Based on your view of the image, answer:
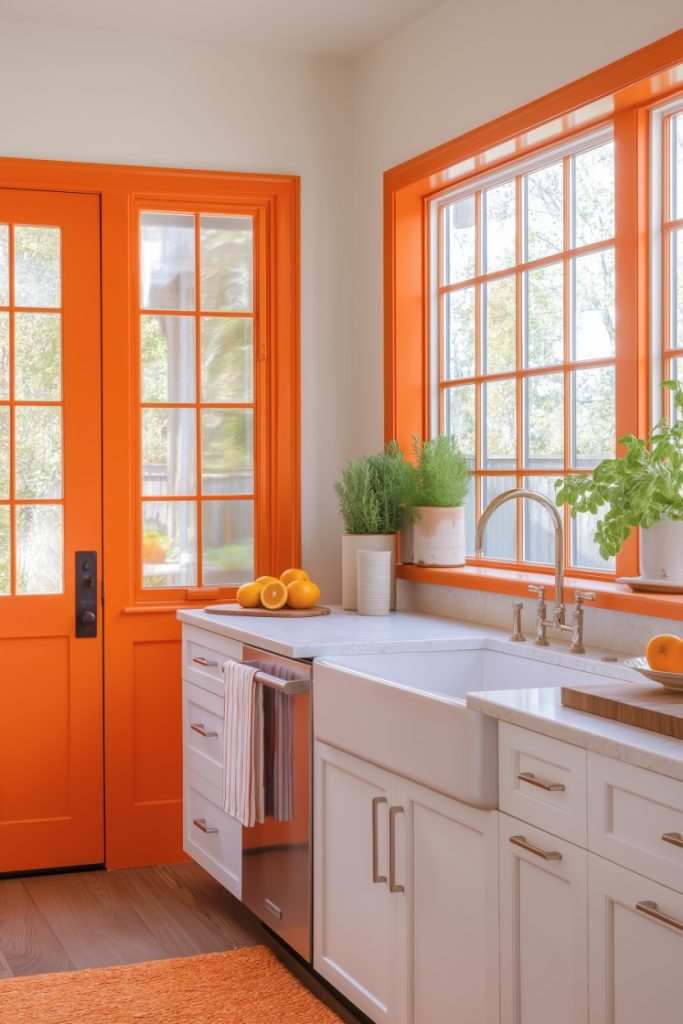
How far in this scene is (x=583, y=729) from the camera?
190 centimetres

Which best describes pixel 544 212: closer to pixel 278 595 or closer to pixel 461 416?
pixel 461 416

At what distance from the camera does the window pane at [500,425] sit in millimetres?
3662

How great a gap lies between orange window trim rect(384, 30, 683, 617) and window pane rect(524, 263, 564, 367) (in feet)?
1.21

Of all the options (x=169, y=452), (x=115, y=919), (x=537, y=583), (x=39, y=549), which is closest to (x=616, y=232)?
(x=537, y=583)

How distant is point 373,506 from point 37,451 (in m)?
Result: 1.23

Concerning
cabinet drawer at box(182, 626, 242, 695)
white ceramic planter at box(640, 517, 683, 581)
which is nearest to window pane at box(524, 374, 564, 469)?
white ceramic planter at box(640, 517, 683, 581)

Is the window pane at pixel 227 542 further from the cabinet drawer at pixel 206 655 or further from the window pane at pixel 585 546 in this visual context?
the window pane at pixel 585 546

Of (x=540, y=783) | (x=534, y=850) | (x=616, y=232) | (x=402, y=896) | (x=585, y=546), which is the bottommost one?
(x=402, y=896)

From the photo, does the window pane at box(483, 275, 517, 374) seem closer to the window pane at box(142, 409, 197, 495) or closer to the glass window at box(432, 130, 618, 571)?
the glass window at box(432, 130, 618, 571)

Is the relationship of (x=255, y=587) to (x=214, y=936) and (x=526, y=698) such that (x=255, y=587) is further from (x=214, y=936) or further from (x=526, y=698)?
(x=526, y=698)

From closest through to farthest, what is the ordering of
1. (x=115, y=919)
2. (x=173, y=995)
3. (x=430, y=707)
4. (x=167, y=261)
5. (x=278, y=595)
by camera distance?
(x=430, y=707), (x=173, y=995), (x=115, y=919), (x=278, y=595), (x=167, y=261)

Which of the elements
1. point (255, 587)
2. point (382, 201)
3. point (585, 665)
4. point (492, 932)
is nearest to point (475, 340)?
point (382, 201)

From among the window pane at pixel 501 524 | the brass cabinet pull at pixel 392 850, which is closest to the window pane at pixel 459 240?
the window pane at pixel 501 524

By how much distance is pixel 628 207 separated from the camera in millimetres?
3004
